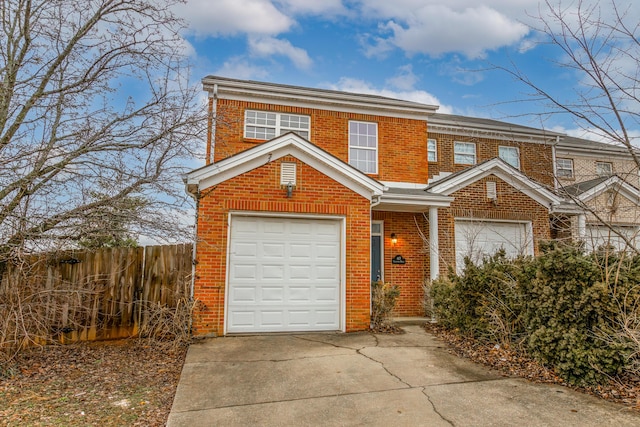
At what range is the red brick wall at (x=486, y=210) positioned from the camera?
35.2ft

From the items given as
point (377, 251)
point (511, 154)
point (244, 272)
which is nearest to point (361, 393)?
point (244, 272)

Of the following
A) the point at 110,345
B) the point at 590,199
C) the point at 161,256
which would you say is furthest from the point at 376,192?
the point at 590,199

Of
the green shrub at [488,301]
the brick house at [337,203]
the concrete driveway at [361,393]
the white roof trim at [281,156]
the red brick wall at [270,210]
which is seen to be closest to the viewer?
the concrete driveway at [361,393]

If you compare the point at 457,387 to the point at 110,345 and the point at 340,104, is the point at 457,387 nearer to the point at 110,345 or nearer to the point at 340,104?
the point at 110,345

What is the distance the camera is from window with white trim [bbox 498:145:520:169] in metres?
14.0

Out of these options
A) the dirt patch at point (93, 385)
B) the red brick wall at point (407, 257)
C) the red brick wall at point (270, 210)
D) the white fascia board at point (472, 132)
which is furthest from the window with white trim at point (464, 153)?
the dirt patch at point (93, 385)

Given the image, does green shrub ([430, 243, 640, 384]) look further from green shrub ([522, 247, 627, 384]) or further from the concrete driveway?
the concrete driveway

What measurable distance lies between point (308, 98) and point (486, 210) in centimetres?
627

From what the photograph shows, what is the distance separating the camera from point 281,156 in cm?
816

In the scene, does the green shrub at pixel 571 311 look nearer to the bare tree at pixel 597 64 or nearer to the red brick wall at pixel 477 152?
the bare tree at pixel 597 64

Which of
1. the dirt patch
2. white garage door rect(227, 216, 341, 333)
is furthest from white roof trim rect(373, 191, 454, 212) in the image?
the dirt patch

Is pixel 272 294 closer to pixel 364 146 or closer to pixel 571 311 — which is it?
pixel 571 311

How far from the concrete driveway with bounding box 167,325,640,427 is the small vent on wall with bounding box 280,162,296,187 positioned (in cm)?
343

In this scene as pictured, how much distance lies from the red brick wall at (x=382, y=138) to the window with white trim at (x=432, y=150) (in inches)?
44.7
